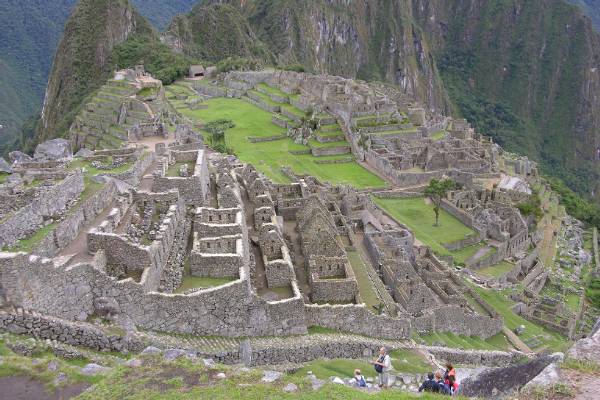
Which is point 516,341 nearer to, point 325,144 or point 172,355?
point 172,355

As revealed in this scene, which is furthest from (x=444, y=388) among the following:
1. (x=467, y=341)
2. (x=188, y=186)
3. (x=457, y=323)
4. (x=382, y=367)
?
(x=457, y=323)

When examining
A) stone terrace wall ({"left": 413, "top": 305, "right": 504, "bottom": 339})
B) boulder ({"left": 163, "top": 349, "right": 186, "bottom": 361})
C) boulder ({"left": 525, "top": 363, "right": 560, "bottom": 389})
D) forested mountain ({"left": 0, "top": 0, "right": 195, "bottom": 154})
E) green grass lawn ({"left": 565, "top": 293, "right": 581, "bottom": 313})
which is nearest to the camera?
boulder ({"left": 525, "top": 363, "right": 560, "bottom": 389})

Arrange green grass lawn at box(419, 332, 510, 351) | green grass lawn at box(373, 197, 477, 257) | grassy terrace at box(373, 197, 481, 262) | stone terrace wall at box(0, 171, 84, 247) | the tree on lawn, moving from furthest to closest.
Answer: the tree on lawn < green grass lawn at box(373, 197, 477, 257) < grassy terrace at box(373, 197, 481, 262) < green grass lawn at box(419, 332, 510, 351) < stone terrace wall at box(0, 171, 84, 247)

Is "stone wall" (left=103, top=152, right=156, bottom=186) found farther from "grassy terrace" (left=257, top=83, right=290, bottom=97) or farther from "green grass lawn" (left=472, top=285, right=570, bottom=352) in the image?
"grassy terrace" (left=257, top=83, right=290, bottom=97)

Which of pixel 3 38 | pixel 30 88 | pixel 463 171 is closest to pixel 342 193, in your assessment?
pixel 463 171

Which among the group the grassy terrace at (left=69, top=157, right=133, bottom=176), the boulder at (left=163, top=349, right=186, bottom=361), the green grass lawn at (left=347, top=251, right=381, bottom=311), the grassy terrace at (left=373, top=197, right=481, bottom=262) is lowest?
the grassy terrace at (left=373, top=197, right=481, bottom=262)

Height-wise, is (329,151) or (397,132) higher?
(397,132)

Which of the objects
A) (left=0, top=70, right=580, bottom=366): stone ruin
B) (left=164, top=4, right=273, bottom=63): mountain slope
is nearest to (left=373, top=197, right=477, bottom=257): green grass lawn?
(left=0, top=70, right=580, bottom=366): stone ruin
